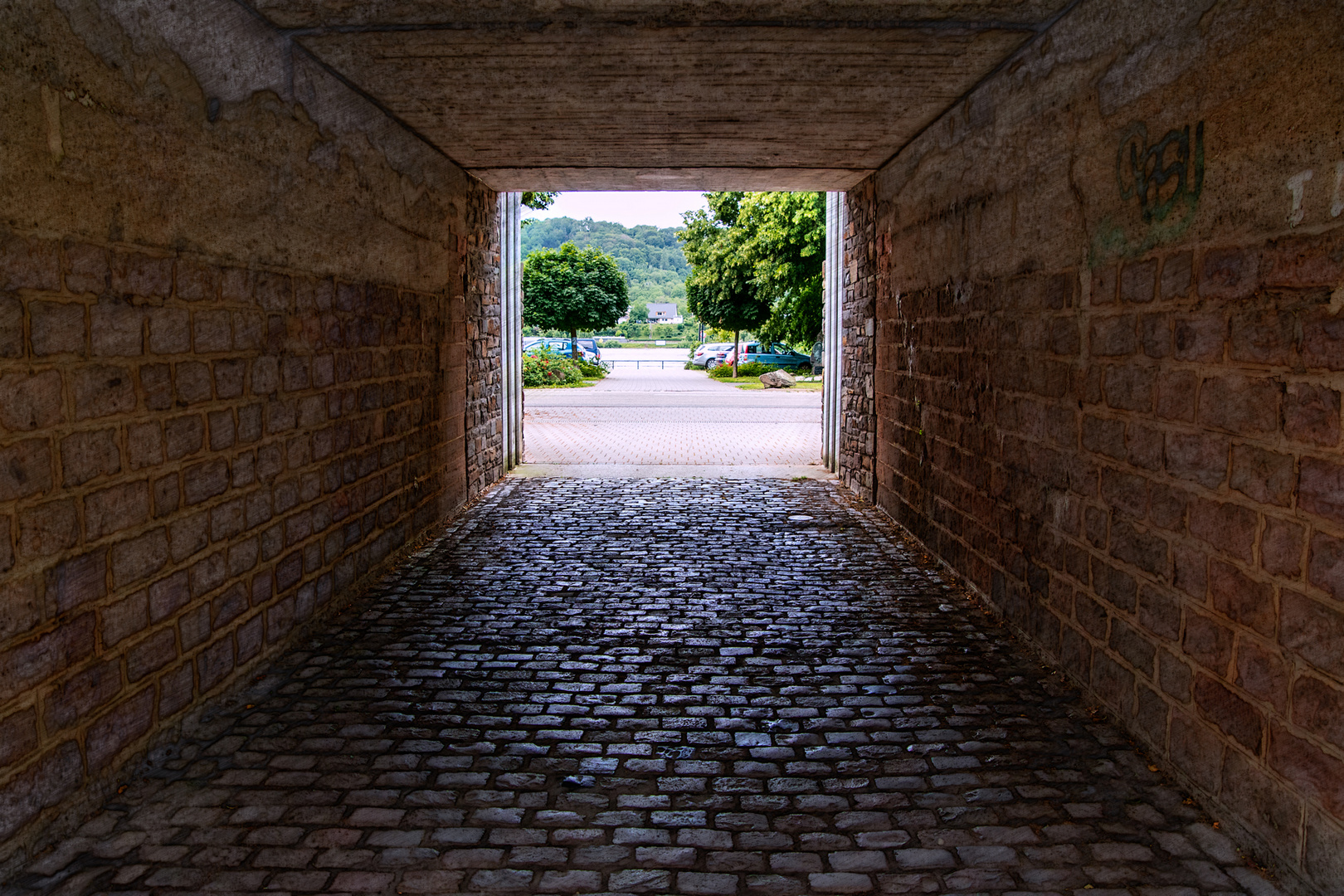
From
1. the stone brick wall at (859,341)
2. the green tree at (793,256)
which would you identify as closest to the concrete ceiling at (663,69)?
the stone brick wall at (859,341)

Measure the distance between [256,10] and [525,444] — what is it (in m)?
9.85

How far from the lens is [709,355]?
139 feet

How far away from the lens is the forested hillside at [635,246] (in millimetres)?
125438

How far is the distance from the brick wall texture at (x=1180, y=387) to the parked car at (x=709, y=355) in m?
34.1

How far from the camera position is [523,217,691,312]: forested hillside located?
412ft

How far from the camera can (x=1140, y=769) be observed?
3502 millimetres

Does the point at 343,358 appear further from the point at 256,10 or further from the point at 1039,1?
the point at 1039,1

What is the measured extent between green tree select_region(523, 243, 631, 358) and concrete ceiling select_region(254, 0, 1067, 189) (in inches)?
1157

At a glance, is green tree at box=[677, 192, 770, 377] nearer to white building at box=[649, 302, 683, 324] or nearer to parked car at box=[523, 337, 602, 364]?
parked car at box=[523, 337, 602, 364]

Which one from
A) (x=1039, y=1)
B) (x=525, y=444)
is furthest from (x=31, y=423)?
(x=525, y=444)

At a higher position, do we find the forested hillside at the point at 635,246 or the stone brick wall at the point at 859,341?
the forested hillside at the point at 635,246

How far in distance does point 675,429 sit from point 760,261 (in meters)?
11.6

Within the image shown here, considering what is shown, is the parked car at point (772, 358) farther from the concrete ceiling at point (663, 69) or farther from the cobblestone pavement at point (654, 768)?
the cobblestone pavement at point (654, 768)

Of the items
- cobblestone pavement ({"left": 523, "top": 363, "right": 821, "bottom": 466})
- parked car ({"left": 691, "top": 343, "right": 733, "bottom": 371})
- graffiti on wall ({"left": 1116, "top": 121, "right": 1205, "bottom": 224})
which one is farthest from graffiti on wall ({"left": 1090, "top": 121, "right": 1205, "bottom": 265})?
parked car ({"left": 691, "top": 343, "right": 733, "bottom": 371})
